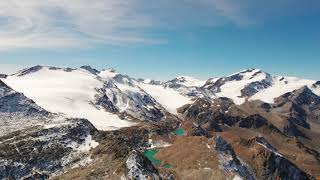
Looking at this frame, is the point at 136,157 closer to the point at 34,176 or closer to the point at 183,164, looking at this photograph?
the point at 34,176

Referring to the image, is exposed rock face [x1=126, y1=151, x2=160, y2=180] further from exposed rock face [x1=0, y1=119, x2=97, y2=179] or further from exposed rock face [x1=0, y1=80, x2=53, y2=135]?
exposed rock face [x1=0, y1=80, x2=53, y2=135]

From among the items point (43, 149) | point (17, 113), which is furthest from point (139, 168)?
point (17, 113)

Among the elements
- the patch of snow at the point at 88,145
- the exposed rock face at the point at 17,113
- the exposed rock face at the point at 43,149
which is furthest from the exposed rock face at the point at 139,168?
the exposed rock face at the point at 17,113

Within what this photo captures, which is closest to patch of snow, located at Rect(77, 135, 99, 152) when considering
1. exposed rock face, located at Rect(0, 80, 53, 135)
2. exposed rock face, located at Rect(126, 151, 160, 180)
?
exposed rock face, located at Rect(0, 80, 53, 135)

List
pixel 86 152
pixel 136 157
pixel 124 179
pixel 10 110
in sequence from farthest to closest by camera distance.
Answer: pixel 10 110
pixel 86 152
pixel 136 157
pixel 124 179

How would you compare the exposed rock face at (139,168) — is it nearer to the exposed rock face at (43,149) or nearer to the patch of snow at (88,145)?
the exposed rock face at (43,149)

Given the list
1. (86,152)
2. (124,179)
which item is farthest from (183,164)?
(124,179)
